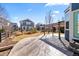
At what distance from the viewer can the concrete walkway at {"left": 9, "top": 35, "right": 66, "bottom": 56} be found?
16.2 ft

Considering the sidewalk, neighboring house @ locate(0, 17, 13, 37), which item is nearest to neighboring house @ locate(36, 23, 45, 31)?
the sidewalk

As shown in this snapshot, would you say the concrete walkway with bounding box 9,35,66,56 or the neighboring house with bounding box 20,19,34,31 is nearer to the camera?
the concrete walkway with bounding box 9,35,66,56

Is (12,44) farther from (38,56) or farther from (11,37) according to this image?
(38,56)

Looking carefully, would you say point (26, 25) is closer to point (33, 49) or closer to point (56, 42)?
point (33, 49)

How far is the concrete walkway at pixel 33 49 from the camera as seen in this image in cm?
495

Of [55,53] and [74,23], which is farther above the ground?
[74,23]

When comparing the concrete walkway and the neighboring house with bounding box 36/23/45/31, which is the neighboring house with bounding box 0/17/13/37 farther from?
the neighboring house with bounding box 36/23/45/31

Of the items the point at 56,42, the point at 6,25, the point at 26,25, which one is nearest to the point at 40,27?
the point at 26,25

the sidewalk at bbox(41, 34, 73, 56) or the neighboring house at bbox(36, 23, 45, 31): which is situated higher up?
the neighboring house at bbox(36, 23, 45, 31)

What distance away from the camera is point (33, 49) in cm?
501

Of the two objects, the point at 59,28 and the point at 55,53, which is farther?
the point at 59,28

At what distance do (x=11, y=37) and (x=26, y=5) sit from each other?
964 mm

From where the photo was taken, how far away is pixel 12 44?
5.13 m

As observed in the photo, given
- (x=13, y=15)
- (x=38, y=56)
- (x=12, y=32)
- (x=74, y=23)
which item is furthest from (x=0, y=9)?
(x=74, y=23)
